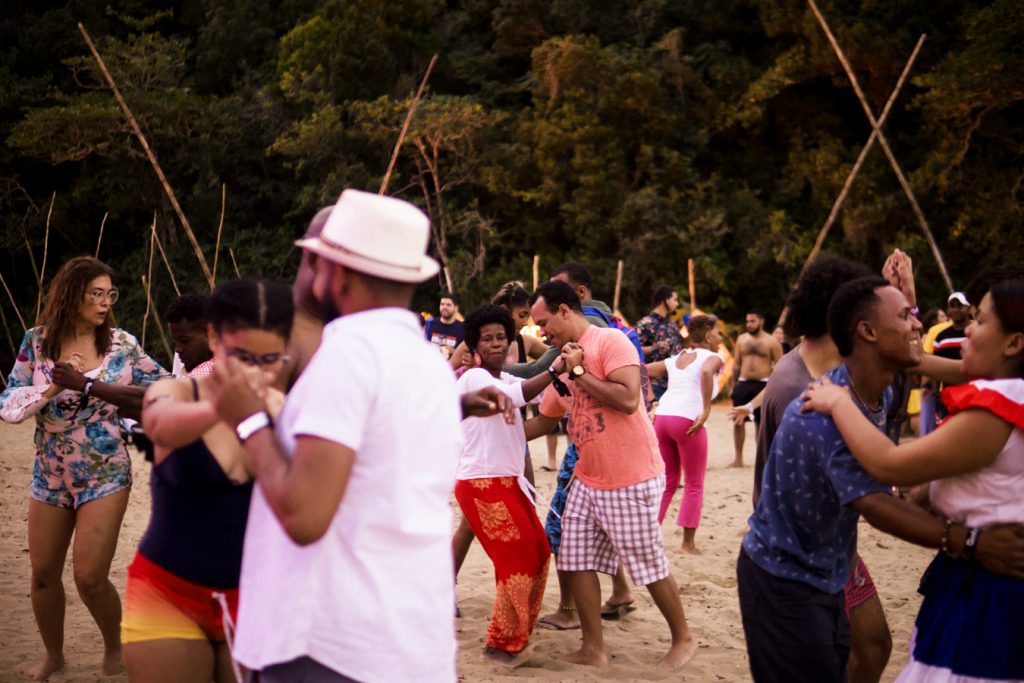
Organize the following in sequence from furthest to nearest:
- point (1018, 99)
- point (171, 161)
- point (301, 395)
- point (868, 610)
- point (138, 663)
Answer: point (171, 161), point (1018, 99), point (868, 610), point (138, 663), point (301, 395)

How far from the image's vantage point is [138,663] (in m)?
2.89

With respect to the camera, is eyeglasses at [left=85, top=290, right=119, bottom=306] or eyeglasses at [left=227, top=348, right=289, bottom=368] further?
Result: eyeglasses at [left=85, top=290, right=119, bottom=306]

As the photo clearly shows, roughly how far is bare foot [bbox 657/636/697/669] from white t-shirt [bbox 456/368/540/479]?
1.24m

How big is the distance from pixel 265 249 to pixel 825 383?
87.8 ft

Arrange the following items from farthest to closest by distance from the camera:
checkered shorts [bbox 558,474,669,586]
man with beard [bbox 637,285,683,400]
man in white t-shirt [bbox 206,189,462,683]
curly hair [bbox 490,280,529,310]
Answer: man with beard [bbox 637,285,683,400]
curly hair [bbox 490,280,529,310]
checkered shorts [bbox 558,474,669,586]
man in white t-shirt [bbox 206,189,462,683]

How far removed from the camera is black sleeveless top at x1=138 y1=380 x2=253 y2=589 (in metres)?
2.92

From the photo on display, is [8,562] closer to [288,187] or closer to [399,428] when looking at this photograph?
[399,428]

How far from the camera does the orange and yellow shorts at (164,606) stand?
114 inches

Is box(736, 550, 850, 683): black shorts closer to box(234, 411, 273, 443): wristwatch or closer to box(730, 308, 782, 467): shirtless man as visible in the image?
box(234, 411, 273, 443): wristwatch

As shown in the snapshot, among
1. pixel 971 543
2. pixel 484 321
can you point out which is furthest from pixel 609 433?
pixel 971 543

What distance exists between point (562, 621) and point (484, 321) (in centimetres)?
195

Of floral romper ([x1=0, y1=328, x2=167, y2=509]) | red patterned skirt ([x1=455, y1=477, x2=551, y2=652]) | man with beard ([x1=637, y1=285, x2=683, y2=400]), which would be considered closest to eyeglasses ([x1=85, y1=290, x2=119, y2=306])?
floral romper ([x1=0, y1=328, x2=167, y2=509])

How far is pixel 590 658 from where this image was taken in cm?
545

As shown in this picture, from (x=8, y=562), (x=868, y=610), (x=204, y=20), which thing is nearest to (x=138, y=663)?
(x=868, y=610)
